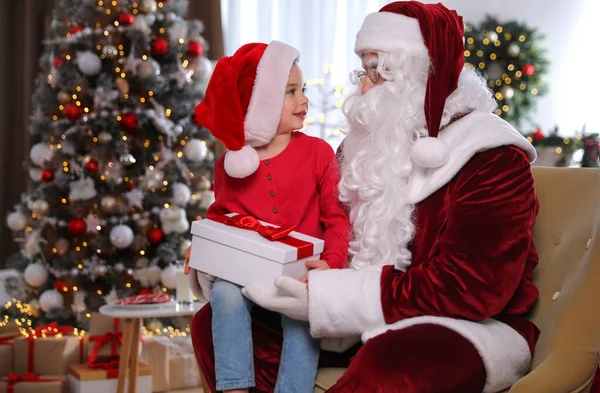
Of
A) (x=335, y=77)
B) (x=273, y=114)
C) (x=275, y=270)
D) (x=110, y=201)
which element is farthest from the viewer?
(x=335, y=77)

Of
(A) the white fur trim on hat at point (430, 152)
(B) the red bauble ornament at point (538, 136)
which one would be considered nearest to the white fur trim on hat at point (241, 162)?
(A) the white fur trim on hat at point (430, 152)

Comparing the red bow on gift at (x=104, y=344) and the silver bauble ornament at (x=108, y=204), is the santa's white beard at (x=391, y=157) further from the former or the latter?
the silver bauble ornament at (x=108, y=204)

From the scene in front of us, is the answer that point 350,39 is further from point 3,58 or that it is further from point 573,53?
point 3,58

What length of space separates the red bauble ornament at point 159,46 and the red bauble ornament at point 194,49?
16 centimetres

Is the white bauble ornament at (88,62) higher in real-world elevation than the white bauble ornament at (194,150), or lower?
higher

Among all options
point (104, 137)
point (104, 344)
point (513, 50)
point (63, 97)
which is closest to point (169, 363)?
point (104, 344)

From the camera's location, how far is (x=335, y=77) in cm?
633

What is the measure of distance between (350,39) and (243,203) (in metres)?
4.36

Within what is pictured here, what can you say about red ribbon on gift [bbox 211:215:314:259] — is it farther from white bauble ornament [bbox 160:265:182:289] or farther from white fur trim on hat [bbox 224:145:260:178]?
white bauble ornament [bbox 160:265:182:289]

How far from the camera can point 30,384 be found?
12.5 ft

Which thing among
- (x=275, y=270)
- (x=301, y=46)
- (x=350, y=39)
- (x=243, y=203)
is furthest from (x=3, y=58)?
(x=275, y=270)

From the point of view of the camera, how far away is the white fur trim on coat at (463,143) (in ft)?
6.12

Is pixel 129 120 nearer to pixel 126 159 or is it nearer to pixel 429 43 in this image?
Answer: pixel 126 159

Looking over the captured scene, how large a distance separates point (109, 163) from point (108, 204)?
0.72 feet
